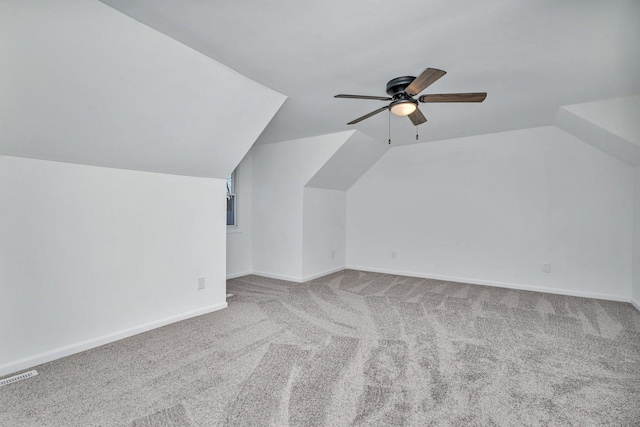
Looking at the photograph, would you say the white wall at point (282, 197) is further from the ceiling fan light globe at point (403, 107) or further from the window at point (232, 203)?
the ceiling fan light globe at point (403, 107)

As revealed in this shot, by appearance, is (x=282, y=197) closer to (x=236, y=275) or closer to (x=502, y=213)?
(x=236, y=275)

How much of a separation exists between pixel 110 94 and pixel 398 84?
7.08 ft

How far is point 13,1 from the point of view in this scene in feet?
4.83

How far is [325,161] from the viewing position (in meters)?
4.42

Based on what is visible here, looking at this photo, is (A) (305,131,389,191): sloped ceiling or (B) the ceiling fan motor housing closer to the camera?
(B) the ceiling fan motor housing

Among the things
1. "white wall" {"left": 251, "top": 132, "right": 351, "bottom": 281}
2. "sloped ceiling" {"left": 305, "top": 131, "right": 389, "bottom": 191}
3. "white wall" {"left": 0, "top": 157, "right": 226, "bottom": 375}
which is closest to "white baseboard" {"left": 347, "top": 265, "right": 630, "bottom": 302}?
"white wall" {"left": 251, "top": 132, "right": 351, "bottom": 281}

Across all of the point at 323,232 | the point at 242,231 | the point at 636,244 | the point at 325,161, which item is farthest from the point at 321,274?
the point at 636,244

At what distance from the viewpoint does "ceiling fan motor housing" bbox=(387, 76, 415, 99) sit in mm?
2475

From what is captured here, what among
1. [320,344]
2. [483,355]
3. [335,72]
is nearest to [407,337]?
[483,355]

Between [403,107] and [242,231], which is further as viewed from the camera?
[242,231]

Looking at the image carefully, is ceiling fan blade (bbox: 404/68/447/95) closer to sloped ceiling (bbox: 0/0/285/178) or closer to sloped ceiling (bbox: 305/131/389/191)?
sloped ceiling (bbox: 0/0/285/178)

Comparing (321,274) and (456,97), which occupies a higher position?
(456,97)

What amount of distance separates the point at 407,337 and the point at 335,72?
236cm

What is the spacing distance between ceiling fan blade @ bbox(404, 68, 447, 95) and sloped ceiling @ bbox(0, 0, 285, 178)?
1.32 metres
